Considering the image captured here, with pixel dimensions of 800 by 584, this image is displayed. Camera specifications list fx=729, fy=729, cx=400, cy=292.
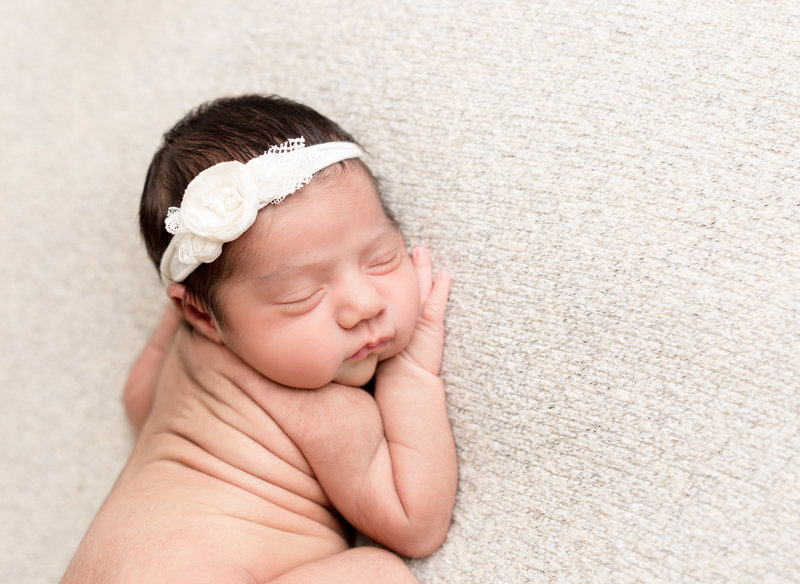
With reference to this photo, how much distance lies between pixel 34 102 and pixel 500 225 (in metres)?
1.18

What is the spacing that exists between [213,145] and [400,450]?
62 centimetres

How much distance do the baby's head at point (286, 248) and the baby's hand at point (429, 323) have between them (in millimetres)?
45

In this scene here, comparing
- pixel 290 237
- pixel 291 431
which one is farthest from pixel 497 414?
pixel 290 237

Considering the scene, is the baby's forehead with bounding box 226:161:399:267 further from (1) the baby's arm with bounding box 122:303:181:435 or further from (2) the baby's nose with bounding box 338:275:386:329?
(1) the baby's arm with bounding box 122:303:181:435

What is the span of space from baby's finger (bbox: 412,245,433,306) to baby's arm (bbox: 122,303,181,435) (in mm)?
564

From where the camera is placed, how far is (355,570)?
1.22m

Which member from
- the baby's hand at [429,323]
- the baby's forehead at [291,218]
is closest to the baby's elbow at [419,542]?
the baby's hand at [429,323]

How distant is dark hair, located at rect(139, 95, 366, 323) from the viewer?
4.01ft

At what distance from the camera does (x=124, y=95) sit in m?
1.73

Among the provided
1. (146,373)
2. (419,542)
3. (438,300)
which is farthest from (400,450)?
(146,373)

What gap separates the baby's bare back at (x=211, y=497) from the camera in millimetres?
1172

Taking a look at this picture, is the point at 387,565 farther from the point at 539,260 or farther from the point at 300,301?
the point at 539,260

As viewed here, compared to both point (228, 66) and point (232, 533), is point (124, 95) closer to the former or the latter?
point (228, 66)

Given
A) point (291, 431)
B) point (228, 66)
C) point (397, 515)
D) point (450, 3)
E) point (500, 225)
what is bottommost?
point (397, 515)
